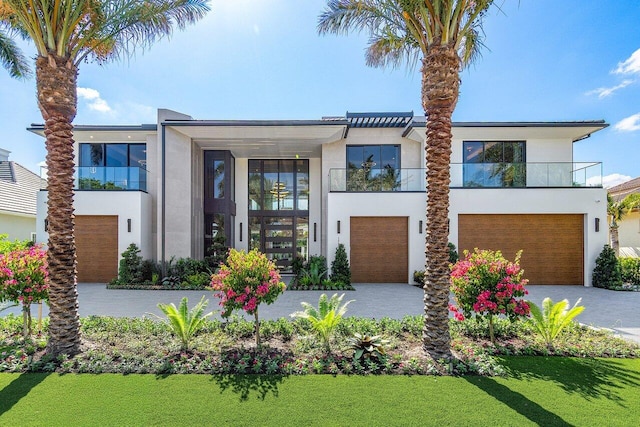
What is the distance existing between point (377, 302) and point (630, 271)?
38.2ft

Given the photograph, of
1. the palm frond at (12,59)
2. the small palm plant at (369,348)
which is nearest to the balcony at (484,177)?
the small palm plant at (369,348)

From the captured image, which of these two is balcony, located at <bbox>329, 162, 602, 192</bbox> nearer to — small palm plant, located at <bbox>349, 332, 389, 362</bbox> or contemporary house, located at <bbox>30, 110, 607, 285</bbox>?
contemporary house, located at <bbox>30, 110, 607, 285</bbox>

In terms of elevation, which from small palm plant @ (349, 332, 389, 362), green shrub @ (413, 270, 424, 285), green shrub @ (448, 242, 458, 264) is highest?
green shrub @ (448, 242, 458, 264)

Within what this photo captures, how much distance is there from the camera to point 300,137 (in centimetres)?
1298

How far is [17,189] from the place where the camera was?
59.6 feet

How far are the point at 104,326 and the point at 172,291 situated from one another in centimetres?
505

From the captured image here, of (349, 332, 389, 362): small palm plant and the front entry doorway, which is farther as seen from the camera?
the front entry doorway

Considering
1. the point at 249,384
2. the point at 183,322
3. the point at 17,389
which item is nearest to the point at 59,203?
the point at 17,389

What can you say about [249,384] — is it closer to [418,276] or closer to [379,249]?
[379,249]

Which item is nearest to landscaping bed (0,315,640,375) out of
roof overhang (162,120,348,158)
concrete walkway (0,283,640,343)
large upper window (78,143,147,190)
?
concrete walkway (0,283,640,343)

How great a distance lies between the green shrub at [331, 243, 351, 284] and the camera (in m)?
12.0

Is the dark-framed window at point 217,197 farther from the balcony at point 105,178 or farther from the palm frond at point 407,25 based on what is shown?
the palm frond at point 407,25

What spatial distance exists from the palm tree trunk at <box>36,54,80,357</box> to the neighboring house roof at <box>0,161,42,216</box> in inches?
591

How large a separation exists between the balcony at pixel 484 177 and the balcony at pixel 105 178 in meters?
9.10
